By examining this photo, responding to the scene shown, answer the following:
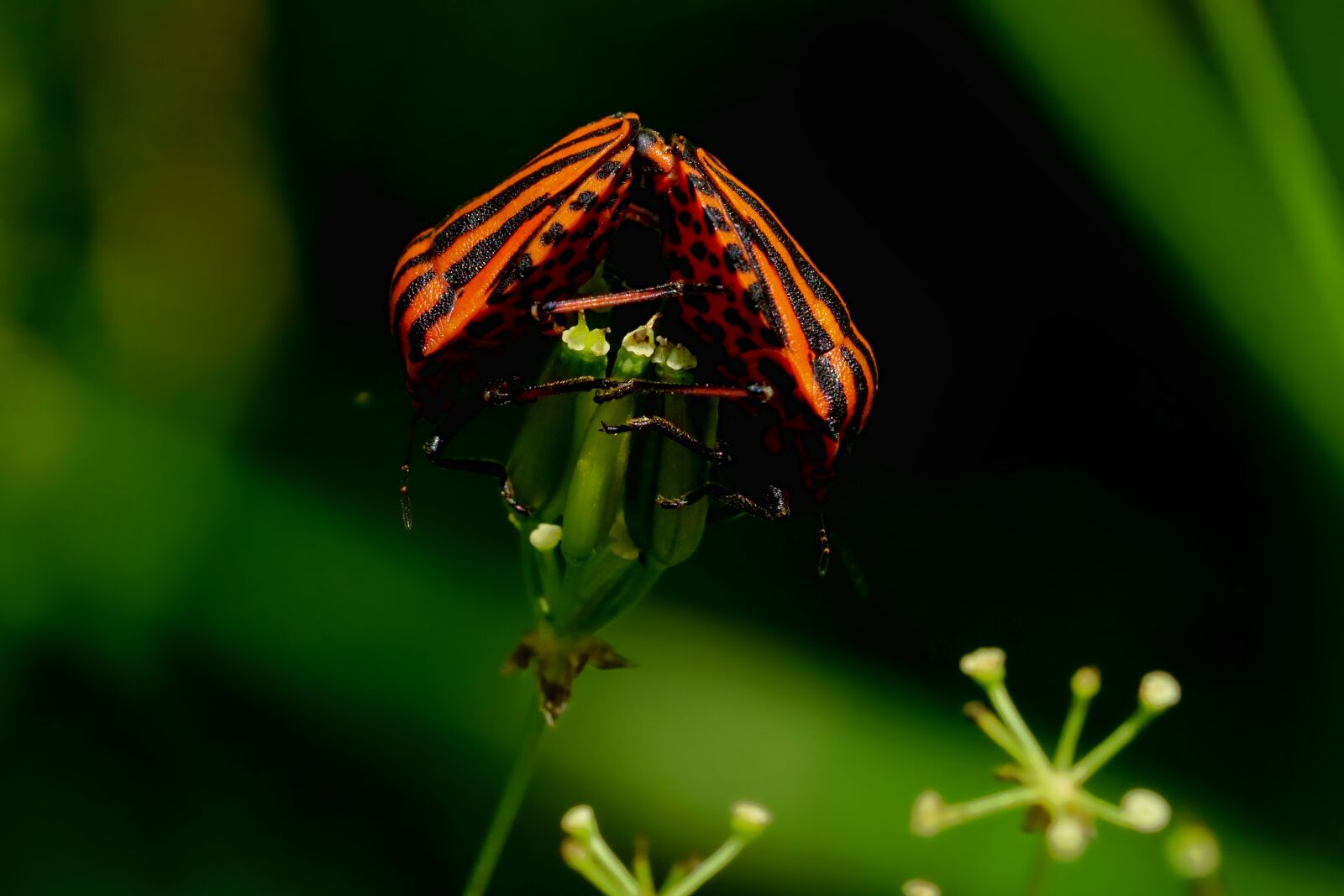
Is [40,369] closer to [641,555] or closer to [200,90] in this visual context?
[200,90]

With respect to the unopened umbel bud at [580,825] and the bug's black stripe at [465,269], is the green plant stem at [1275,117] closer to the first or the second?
the bug's black stripe at [465,269]

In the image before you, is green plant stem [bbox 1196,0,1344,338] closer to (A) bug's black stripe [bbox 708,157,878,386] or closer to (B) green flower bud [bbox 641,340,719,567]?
(A) bug's black stripe [bbox 708,157,878,386]

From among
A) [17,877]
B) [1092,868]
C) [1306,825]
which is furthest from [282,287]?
[1306,825]

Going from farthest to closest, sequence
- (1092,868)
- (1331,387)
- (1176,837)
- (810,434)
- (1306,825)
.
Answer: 1. (1306,825)
2. (1092,868)
3. (1331,387)
4. (810,434)
5. (1176,837)

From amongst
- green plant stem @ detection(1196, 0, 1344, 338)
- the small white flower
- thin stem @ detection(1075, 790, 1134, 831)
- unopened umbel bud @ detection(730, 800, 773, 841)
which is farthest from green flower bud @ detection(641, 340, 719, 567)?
green plant stem @ detection(1196, 0, 1344, 338)

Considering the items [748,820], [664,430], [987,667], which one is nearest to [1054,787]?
[987,667]

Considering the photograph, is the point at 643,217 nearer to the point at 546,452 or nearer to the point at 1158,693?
the point at 546,452

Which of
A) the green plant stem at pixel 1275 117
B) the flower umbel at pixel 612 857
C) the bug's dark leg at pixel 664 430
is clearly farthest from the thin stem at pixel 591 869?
the green plant stem at pixel 1275 117
